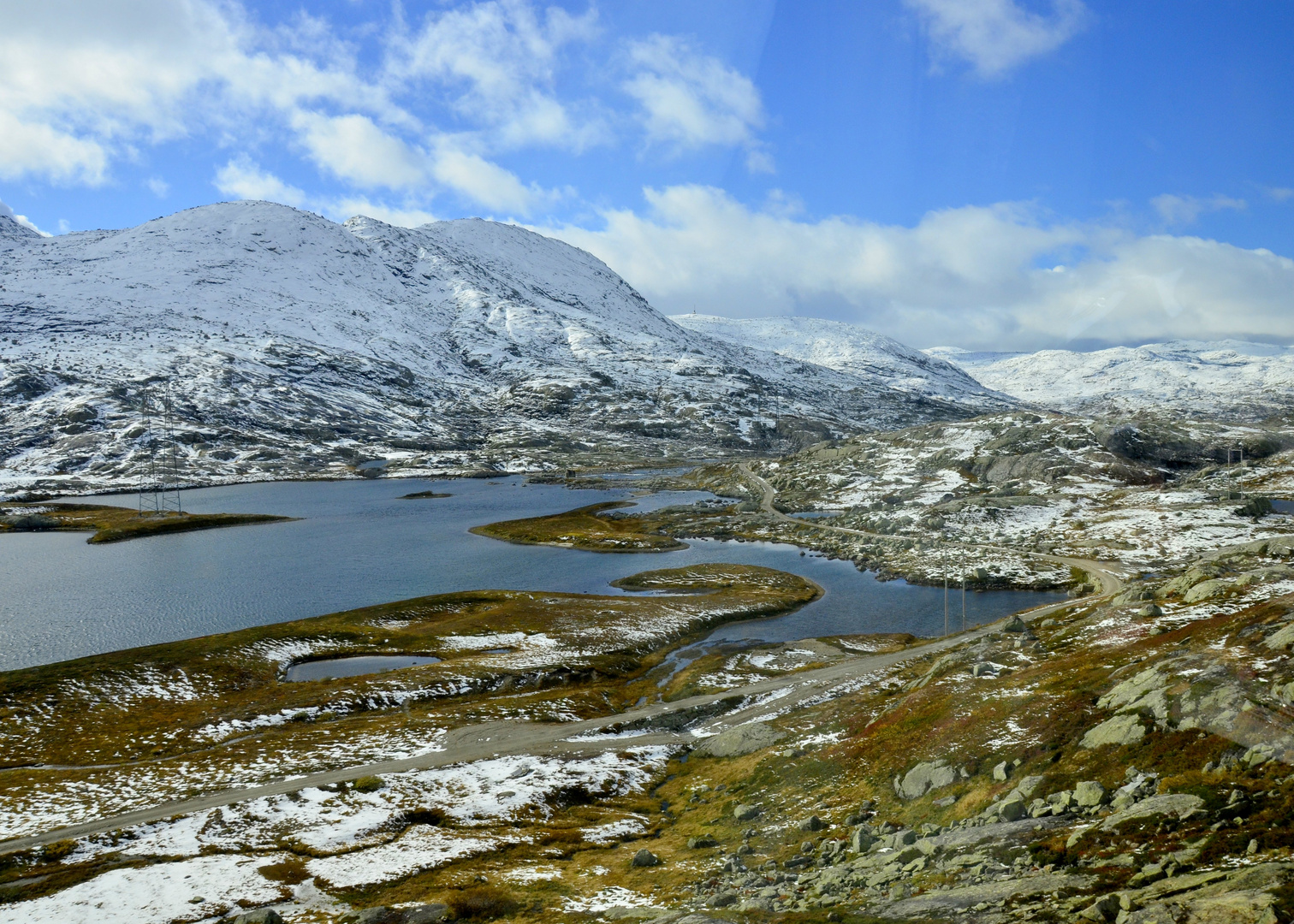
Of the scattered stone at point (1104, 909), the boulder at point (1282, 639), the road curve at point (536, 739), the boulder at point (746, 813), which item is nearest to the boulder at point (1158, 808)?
the scattered stone at point (1104, 909)

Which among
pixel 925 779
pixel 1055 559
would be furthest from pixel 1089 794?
pixel 1055 559

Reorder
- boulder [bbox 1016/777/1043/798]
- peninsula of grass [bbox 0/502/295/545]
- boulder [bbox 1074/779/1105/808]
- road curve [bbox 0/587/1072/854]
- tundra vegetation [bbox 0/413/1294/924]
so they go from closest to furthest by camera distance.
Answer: tundra vegetation [bbox 0/413/1294/924], boulder [bbox 1074/779/1105/808], boulder [bbox 1016/777/1043/798], road curve [bbox 0/587/1072/854], peninsula of grass [bbox 0/502/295/545]

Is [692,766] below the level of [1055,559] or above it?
below

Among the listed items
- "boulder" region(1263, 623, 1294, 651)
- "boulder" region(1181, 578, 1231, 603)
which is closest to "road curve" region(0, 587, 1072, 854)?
"boulder" region(1181, 578, 1231, 603)

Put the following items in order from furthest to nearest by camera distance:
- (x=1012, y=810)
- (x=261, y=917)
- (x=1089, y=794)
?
(x=261, y=917), (x=1012, y=810), (x=1089, y=794)

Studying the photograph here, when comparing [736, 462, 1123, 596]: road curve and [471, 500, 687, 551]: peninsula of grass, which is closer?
[736, 462, 1123, 596]: road curve

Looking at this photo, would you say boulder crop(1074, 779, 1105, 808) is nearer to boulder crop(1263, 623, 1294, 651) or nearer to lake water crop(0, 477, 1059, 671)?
boulder crop(1263, 623, 1294, 651)

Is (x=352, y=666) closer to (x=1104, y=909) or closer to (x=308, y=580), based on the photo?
(x=308, y=580)

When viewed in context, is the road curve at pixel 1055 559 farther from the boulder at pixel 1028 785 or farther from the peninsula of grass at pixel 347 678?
the boulder at pixel 1028 785
